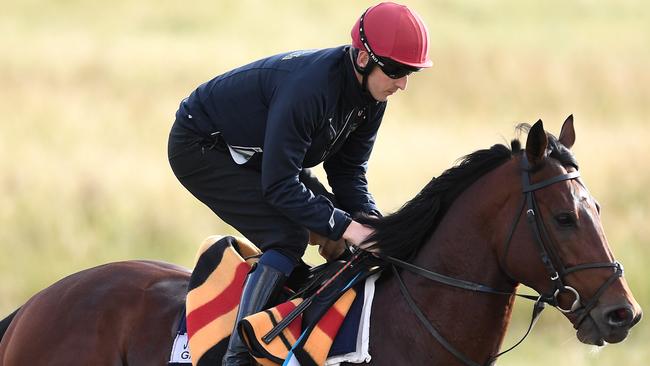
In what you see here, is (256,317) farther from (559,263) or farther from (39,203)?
(39,203)

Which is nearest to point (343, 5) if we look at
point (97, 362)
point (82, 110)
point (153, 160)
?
point (82, 110)

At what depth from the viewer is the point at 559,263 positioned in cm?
499

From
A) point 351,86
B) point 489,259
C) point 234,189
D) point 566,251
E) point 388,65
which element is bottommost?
point 489,259

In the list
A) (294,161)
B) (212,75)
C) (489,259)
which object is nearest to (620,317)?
(489,259)

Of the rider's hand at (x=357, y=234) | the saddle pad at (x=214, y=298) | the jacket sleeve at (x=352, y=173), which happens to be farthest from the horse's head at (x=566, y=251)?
the saddle pad at (x=214, y=298)

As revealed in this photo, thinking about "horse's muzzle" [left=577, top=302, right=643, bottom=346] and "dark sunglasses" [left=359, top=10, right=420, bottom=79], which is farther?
"dark sunglasses" [left=359, top=10, right=420, bottom=79]

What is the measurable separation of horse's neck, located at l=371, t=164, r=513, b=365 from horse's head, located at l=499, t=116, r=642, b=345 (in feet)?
0.54

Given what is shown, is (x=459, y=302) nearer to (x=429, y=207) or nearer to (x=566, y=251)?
(x=429, y=207)

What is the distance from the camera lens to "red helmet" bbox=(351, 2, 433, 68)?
214 inches

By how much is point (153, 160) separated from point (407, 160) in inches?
134

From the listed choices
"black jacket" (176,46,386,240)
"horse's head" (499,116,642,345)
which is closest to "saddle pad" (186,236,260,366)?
"black jacket" (176,46,386,240)

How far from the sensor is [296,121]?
17.9 feet

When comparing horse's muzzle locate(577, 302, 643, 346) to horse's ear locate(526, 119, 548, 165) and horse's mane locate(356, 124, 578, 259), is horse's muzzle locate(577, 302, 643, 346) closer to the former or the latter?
horse's ear locate(526, 119, 548, 165)

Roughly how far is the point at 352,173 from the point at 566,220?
1654 millimetres
